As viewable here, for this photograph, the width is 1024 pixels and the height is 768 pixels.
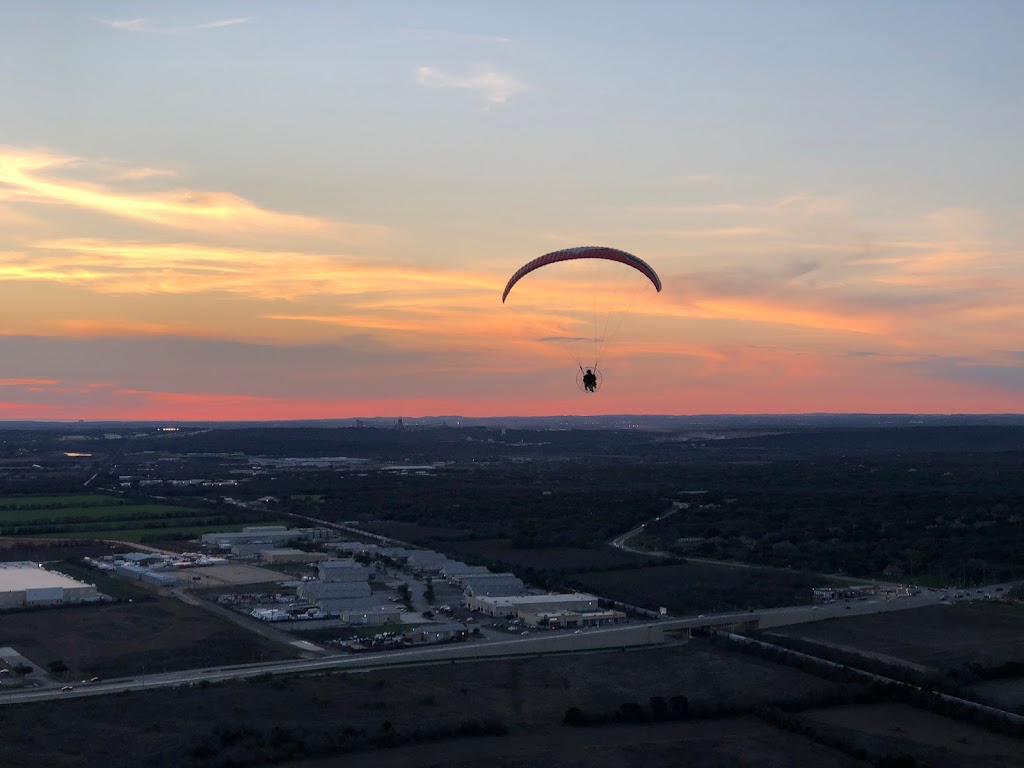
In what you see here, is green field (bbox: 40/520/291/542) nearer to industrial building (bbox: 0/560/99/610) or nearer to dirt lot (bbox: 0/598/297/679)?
industrial building (bbox: 0/560/99/610)

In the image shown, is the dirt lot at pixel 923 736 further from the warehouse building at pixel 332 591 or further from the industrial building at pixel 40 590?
the industrial building at pixel 40 590

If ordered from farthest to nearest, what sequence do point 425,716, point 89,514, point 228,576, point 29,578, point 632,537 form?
point 89,514
point 632,537
point 228,576
point 29,578
point 425,716

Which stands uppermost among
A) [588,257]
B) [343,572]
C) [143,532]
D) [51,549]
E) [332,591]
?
[588,257]

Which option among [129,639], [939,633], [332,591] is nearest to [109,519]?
[332,591]

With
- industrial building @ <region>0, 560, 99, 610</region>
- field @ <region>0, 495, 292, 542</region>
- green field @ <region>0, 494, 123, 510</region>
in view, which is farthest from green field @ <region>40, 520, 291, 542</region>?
green field @ <region>0, 494, 123, 510</region>

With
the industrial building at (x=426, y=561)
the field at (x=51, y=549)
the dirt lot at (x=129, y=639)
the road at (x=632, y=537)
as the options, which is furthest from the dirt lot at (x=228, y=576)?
the road at (x=632, y=537)

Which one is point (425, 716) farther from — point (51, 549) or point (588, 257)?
point (51, 549)

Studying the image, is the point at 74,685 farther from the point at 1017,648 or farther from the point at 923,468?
the point at 923,468
